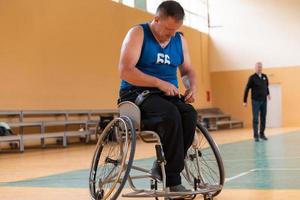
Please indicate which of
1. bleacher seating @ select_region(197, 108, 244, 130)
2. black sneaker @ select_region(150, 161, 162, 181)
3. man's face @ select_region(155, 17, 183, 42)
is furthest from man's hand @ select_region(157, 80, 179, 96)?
bleacher seating @ select_region(197, 108, 244, 130)

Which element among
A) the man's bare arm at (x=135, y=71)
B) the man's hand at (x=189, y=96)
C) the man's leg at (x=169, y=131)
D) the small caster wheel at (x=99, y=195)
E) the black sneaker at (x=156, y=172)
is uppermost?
the man's bare arm at (x=135, y=71)

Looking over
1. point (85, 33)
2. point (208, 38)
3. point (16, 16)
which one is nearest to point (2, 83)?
point (16, 16)

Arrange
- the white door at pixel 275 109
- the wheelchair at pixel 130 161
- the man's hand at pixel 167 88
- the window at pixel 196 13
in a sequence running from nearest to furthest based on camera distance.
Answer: the wheelchair at pixel 130 161
the man's hand at pixel 167 88
the window at pixel 196 13
the white door at pixel 275 109

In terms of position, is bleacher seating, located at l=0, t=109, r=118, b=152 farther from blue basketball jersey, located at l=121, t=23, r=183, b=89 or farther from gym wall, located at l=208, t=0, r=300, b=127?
gym wall, located at l=208, t=0, r=300, b=127

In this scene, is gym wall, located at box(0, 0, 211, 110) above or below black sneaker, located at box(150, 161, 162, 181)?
above

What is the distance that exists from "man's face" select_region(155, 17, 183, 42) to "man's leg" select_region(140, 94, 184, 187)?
0.37m

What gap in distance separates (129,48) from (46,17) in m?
8.55

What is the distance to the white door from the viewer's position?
1759cm

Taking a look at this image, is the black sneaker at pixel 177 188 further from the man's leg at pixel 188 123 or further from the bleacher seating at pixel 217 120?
the bleacher seating at pixel 217 120

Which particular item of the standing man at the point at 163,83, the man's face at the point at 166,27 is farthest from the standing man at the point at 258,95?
the man's face at the point at 166,27

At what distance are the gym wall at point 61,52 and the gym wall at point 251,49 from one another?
5.20 m

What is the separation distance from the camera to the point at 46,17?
11.0m

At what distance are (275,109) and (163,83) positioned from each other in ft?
50.6

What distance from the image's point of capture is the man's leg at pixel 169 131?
2658 mm
